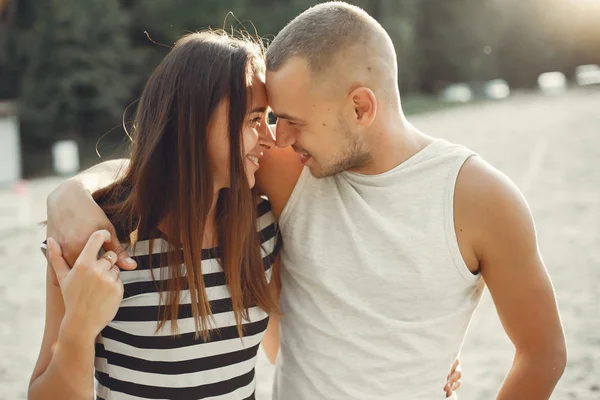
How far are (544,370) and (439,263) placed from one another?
43cm

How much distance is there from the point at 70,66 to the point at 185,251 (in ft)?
74.5

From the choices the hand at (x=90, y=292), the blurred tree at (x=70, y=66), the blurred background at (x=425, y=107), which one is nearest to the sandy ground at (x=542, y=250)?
the blurred background at (x=425, y=107)

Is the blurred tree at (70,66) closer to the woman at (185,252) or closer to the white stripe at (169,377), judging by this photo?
the woman at (185,252)

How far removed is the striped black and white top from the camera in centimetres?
178

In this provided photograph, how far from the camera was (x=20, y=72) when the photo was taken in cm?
2394

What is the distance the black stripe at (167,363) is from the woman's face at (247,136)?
1.62 ft

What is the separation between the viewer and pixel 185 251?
1.83 meters

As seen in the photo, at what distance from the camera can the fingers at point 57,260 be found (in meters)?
1.67

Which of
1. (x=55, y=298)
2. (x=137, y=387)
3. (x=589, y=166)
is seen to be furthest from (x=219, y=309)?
(x=589, y=166)

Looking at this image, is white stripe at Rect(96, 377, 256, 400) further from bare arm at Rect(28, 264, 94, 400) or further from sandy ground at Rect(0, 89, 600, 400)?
sandy ground at Rect(0, 89, 600, 400)

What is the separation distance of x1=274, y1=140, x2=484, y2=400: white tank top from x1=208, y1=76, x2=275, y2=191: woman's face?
10.4 inches

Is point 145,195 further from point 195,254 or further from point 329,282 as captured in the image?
point 329,282

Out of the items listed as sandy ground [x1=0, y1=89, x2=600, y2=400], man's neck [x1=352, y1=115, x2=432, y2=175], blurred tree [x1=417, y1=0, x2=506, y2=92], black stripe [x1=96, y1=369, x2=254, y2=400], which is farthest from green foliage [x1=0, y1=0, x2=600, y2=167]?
→ black stripe [x1=96, y1=369, x2=254, y2=400]

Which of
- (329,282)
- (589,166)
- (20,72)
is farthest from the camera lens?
(20,72)
